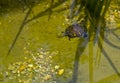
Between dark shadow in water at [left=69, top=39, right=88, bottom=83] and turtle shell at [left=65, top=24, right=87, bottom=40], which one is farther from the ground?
turtle shell at [left=65, top=24, right=87, bottom=40]

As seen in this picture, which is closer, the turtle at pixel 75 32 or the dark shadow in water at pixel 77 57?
the dark shadow in water at pixel 77 57

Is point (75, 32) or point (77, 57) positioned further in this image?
point (75, 32)

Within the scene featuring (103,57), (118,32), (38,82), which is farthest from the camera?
(118,32)

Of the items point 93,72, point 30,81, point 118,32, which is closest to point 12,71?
point 30,81

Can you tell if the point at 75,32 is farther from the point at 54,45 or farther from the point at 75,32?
the point at 54,45

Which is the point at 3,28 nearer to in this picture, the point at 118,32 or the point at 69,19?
the point at 69,19

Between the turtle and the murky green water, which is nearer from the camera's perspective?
the murky green water

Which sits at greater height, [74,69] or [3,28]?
[3,28]

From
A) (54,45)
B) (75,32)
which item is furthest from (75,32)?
(54,45)
